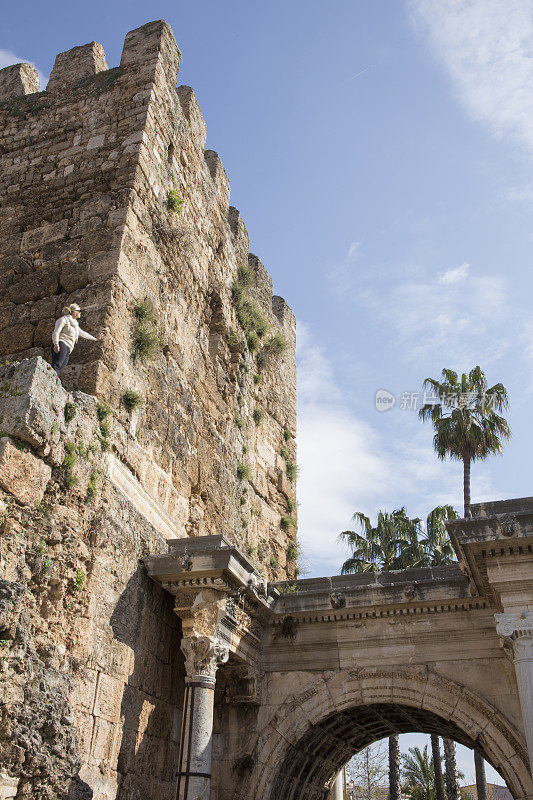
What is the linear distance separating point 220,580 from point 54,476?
8.03 feet

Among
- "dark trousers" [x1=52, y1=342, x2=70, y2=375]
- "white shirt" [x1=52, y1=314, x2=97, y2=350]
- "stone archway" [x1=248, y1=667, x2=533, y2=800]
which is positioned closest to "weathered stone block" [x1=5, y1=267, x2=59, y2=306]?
"white shirt" [x1=52, y1=314, x2=97, y2=350]

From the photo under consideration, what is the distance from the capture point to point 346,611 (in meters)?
9.48

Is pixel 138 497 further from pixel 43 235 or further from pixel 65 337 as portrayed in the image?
pixel 43 235

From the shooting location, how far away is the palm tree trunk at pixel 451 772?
1862 centimetres

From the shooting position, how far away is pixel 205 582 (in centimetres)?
846

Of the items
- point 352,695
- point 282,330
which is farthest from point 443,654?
point 282,330

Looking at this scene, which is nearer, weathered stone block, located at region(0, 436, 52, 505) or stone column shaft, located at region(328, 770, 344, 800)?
weathered stone block, located at region(0, 436, 52, 505)

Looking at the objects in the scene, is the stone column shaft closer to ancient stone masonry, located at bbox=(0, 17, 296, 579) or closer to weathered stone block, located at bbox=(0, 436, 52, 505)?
ancient stone masonry, located at bbox=(0, 17, 296, 579)

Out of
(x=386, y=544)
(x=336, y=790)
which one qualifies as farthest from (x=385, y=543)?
(x=336, y=790)

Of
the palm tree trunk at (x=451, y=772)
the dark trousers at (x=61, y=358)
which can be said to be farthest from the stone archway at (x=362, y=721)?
the palm tree trunk at (x=451, y=772)

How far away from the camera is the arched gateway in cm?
784

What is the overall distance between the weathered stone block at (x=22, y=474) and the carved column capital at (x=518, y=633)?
497 centimetres

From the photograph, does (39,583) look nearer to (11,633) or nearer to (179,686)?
(11,633)

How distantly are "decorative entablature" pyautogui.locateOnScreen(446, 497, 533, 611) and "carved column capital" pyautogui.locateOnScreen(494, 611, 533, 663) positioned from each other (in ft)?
0.57
